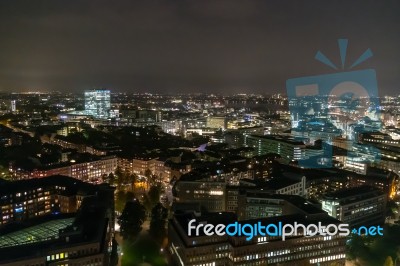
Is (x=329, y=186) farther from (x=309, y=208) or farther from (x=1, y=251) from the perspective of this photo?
(x=1, y=251)

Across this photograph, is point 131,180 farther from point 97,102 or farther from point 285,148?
point 97,102

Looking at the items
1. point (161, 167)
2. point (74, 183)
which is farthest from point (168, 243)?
point (161, 167)

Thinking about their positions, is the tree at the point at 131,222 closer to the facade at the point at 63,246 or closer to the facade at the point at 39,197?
the facade at the point at 63,246

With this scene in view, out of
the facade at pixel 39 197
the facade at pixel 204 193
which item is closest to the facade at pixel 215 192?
the facade at pixel 204 193

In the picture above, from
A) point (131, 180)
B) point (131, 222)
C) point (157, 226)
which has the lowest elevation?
point (157, 226)

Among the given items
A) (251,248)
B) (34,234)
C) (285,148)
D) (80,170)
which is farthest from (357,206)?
(80,170)

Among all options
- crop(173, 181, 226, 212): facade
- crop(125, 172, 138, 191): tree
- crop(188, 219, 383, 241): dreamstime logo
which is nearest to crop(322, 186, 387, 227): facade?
crop(188, 219, 383, 241): dreamstime logo
